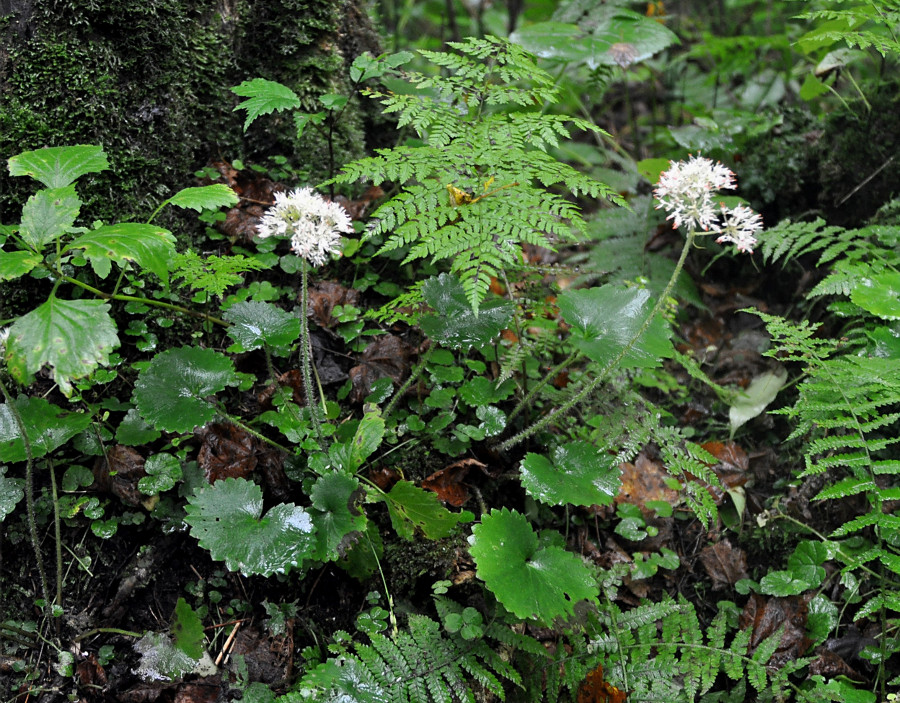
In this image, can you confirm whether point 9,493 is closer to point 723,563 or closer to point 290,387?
point 290,387

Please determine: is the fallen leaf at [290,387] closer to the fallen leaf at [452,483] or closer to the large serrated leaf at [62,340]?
the fallen leaf at [452,483]

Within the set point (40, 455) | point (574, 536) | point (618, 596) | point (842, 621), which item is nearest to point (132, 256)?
point (40, 455)

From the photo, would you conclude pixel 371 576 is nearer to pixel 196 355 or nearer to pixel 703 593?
pixel 196 355

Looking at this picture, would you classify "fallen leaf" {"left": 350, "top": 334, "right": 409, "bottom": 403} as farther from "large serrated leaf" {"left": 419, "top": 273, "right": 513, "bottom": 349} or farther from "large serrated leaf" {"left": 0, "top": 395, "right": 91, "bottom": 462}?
"large serrated leaf" {"left": 0, "top": 395, "right": 91, "bottom": 462}

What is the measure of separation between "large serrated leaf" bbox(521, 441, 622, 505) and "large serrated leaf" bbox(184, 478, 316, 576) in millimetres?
764

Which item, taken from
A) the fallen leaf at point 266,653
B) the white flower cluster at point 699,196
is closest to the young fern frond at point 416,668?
the fallen leaf at point 266,653

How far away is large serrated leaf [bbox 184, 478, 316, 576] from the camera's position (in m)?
1.80

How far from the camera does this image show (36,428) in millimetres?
1984

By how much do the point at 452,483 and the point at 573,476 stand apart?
497 millimetres

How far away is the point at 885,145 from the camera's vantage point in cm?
329

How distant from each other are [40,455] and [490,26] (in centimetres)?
573

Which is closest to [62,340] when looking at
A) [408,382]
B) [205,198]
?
[205,198]

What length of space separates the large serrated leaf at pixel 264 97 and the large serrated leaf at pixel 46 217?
28.8 inches

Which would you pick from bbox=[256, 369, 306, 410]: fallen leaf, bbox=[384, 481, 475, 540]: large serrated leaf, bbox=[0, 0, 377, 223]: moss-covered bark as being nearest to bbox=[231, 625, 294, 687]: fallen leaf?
bbox=[384, 481, 475, 540]: large serrated leaf
